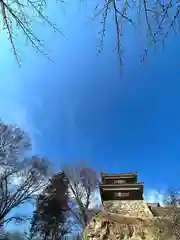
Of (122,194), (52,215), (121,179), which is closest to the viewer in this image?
(122,194)

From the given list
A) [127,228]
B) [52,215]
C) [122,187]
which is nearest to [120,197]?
[122,187]

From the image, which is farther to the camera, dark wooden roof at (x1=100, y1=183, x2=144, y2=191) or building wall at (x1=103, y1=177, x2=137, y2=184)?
building wall at (x1=103, y1=177, x2=137, y2=184)

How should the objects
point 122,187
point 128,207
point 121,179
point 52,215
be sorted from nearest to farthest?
point 128,207 < point 122,187 < point 121,179 < point 52,215

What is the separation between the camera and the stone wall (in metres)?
15.5

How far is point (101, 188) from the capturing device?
760 inches

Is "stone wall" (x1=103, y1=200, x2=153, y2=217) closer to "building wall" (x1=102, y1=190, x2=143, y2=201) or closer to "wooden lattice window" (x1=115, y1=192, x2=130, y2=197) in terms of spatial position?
"building wall" (x1=102, y1=190, x2=143, y2=201)

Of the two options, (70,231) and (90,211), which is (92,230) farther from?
(70,231)

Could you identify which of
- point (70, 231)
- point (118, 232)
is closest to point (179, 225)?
point (118, 232)

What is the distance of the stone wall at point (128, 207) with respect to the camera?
15.5m

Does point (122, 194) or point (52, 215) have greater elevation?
point (122, 194)

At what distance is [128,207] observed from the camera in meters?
16.6

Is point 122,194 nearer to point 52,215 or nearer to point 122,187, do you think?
point 122,187

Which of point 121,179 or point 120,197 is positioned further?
point 121,179

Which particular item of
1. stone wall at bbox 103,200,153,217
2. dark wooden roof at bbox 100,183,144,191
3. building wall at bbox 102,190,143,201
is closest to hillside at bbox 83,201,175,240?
stone wall at bbox 103,200,153,217
